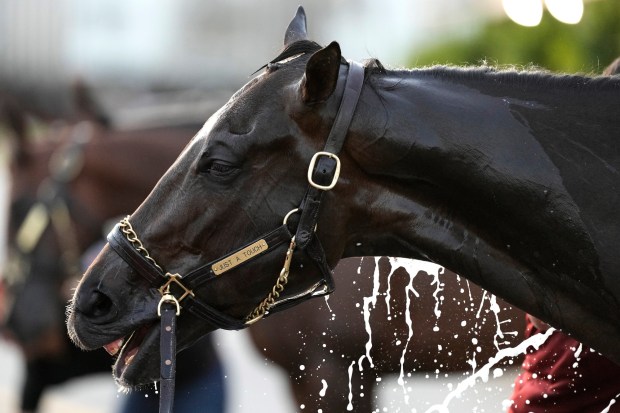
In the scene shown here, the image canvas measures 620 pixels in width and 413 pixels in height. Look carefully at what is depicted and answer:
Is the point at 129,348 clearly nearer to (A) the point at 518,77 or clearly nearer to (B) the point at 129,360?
(B) the point at 129,360

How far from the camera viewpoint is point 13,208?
20.6 ft

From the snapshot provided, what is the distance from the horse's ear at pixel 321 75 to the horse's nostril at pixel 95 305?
2.35ft

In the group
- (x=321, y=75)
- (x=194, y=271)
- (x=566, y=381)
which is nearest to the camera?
(x=321, y=75)

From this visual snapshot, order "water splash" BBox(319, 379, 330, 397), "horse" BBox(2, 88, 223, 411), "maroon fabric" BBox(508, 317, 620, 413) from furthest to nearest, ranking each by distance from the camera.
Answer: "horse" BBox(2, 88, 223, 411)
"water splash" BBox(319, 379, 330, 397)
"maroon fabric" BBox(508, 317, 620, 413)

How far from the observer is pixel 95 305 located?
2703 mm

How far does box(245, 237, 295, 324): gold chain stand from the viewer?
2625mm

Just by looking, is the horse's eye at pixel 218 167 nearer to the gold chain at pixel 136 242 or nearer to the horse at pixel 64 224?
the gold chain at pixel 136 242

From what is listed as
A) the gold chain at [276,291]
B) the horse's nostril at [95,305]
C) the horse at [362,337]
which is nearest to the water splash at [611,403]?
the horse at [362,337]

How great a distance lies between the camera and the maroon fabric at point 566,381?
2852 millimetres

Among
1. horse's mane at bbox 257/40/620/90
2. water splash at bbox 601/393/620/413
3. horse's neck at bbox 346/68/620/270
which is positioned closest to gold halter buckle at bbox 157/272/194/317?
horse's neck at bbox 346/68/620/270

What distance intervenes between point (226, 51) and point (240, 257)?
31.4 m

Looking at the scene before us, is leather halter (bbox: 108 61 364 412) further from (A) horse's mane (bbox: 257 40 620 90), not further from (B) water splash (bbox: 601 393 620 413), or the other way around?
(B) water splash (bbox: 601 393 620 413)

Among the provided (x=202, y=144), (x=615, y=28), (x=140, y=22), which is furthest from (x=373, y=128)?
(x=140, y=22)

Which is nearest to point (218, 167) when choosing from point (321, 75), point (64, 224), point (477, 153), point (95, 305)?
point (321, 75)
